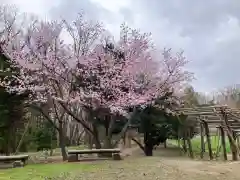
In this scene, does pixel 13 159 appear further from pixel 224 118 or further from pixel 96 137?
pixel 224 118

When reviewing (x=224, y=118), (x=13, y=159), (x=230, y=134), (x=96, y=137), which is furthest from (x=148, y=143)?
(x=13, y=159)

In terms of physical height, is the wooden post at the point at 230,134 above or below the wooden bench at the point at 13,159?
above

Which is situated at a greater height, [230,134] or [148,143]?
[230,134]

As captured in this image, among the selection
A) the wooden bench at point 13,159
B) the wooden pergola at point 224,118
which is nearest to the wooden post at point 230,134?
the wooden pergola at point 224,118

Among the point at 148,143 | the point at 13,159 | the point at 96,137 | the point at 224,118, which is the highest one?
the point at 224,118

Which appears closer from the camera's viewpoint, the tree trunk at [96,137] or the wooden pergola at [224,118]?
the wooden pergola at [224,118]

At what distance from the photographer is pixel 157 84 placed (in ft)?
52.1

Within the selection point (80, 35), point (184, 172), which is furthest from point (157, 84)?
point (184, 172)

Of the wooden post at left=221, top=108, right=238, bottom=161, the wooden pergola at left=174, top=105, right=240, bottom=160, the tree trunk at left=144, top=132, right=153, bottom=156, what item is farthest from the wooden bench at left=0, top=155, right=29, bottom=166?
the tree trunk at left=144, top=132, right=153, bottom=156

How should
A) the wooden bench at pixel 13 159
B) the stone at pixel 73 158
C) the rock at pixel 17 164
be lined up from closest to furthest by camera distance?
1. the rock at pixel 17 164
2. the wooden bench at pixel 13 159
3. the stone at pixel 73 158

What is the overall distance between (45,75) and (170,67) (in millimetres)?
5868

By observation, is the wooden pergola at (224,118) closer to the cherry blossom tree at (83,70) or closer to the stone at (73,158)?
the cherry blossom tree at (83,70)

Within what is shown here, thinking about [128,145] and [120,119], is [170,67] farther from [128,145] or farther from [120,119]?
[128,145]

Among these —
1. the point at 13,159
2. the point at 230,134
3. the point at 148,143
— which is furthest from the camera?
the point at 148,143
